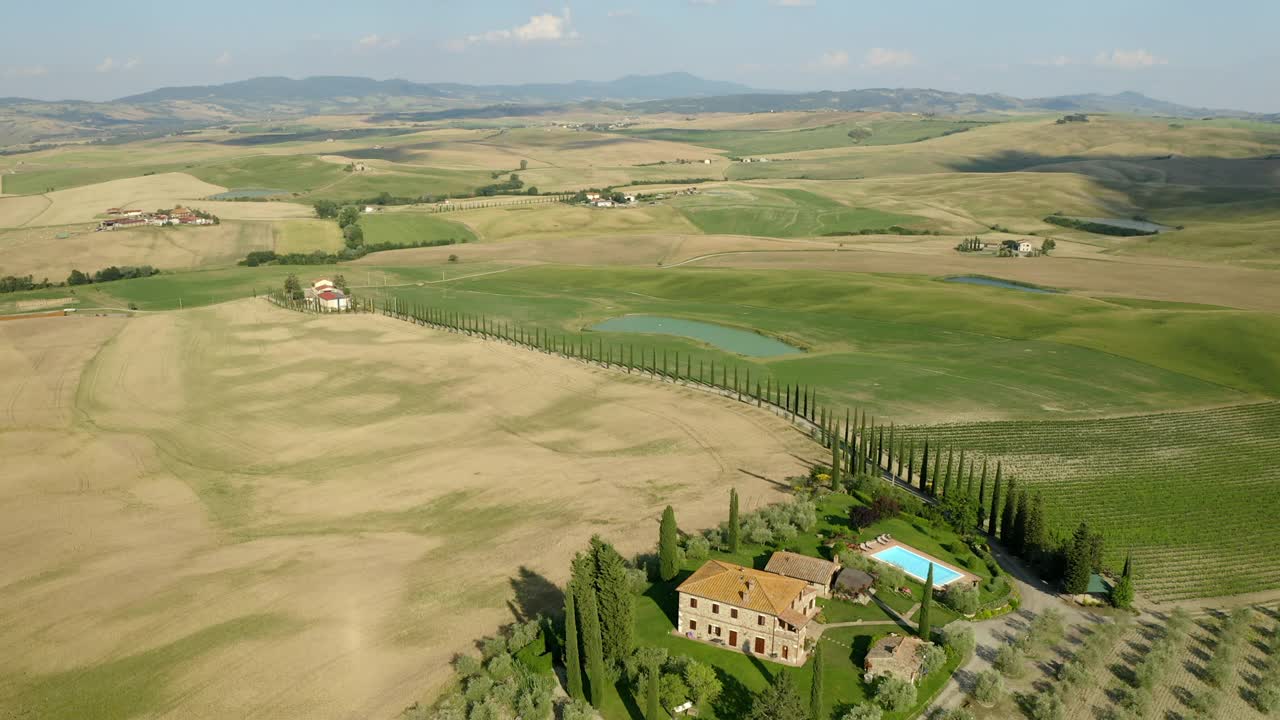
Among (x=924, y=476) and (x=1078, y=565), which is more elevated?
(x=1078, y=565)

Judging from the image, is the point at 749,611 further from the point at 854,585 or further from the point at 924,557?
the point at 924,557

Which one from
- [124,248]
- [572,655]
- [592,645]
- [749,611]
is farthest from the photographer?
[124,248]

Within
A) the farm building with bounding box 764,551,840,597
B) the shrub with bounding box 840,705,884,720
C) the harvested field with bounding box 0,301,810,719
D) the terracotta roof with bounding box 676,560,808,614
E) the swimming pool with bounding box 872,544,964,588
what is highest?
the terracotta roof with bounding box 676,560,808,614

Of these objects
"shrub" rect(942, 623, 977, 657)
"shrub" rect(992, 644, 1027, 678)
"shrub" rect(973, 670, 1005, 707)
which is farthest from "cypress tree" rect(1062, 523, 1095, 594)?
"shrub" rect(973, 670, 1005, 707)

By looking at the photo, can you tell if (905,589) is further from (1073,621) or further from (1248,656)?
(1248,656)

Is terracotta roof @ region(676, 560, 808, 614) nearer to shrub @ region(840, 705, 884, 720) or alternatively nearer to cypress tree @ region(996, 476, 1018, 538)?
shrub @ region(840, 705, 884, 720)

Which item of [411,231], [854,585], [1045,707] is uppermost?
[411,231]

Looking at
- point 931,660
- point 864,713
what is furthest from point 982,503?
point 864,713
